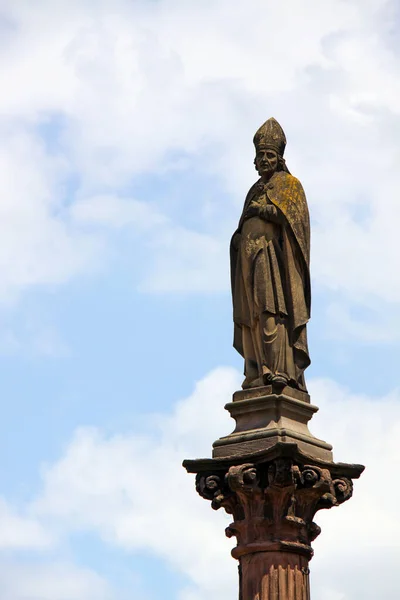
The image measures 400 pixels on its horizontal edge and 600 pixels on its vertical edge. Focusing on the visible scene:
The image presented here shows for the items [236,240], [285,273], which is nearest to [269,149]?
[236,240]

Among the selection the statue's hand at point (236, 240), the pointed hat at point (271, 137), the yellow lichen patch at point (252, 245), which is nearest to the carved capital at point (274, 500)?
the yellow lichen patch at point (252, 245)

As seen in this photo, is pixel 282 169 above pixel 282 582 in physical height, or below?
above

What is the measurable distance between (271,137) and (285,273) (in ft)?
6.27

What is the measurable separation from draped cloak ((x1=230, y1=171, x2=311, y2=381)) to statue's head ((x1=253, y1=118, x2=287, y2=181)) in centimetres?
13

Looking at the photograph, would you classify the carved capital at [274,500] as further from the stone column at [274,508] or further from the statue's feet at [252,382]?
the statue's feet at [252,382]

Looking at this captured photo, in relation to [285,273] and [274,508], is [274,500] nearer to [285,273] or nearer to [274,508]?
[274,508]

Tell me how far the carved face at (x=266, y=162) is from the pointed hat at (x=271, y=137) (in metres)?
0.07

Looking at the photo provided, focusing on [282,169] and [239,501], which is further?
[282,169]

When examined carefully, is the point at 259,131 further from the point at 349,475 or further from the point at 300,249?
the point at 349,475

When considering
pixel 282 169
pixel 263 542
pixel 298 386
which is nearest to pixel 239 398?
pixel 298 386

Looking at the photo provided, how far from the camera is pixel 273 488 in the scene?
Answer: 17.7 metres

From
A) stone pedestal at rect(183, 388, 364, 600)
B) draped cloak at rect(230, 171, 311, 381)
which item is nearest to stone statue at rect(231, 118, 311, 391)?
draped cloak at rect(230, 171, 311, 381)

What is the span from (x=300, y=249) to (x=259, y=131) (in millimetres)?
1782

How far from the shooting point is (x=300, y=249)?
19.2m
